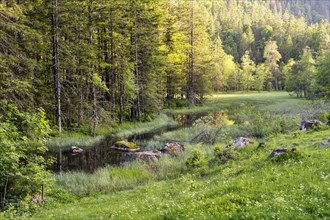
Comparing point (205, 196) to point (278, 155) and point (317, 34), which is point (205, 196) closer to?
point (278, 155)

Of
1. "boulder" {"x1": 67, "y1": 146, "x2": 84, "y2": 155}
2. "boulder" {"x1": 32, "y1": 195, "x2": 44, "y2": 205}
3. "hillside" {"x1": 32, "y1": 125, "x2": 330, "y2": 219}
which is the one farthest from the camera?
"boulder" {"x1": 67, "y1": 146, "x2": 84, "y2": 155}

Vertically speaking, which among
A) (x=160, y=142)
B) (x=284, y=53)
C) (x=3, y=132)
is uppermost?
(x=284, y=53)

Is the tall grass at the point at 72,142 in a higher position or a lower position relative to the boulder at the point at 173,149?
lower

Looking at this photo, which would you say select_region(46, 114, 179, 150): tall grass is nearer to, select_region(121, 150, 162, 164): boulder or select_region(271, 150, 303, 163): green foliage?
select_region(121, 150, 162, 164): boulder

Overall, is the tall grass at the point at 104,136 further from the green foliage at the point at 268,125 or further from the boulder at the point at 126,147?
the green foliage at the point at 268,125

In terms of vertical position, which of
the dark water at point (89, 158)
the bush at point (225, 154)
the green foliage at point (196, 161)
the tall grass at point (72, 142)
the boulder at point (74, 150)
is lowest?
the dark water at point (89, 158)

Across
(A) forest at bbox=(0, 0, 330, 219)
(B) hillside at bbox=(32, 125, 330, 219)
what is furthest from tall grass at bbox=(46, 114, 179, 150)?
(B) hillside at bbox=(32, 125, 330, 219)

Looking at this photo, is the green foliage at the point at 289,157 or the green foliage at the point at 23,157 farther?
the green foliage at the point at 289,157

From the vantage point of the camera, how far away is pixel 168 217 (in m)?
8.16

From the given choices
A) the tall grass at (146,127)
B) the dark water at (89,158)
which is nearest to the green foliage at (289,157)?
A: the dark water at (89,158)

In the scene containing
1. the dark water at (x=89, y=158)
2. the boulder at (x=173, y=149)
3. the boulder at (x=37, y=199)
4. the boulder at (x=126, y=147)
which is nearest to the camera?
the boulder at (x=37, y=199)

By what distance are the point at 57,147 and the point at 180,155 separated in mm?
11391

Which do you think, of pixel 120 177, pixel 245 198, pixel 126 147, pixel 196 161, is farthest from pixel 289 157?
pixel 126 147


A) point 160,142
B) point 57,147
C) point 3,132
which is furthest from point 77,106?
point 3,132
